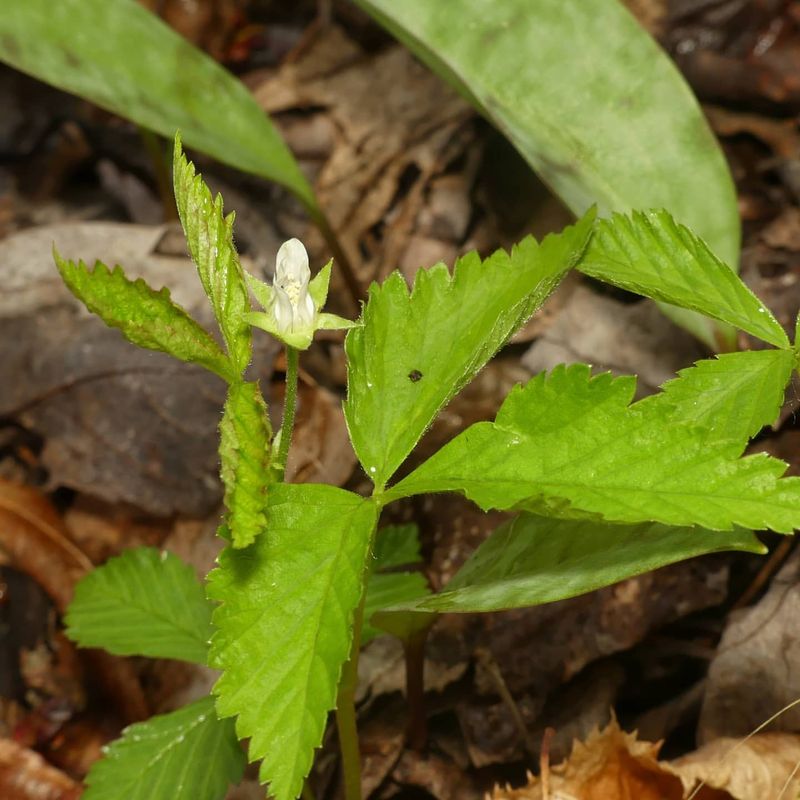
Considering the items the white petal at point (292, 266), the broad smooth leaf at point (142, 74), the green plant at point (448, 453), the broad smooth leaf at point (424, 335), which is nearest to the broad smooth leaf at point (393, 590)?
the green plant at point (448, 453)

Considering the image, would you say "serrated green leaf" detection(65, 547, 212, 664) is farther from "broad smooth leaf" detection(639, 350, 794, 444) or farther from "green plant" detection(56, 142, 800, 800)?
"broad smooth leaf" detection(639, 350, 794, 444)

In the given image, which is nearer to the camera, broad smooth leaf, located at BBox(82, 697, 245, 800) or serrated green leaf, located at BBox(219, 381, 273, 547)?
serrated green leaf, located at BBox(219, 381, 273, 547)

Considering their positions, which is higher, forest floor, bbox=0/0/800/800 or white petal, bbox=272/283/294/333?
white petal, bbox=272/283/294/333

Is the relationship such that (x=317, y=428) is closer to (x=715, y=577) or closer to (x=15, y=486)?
(x=15, y=486)

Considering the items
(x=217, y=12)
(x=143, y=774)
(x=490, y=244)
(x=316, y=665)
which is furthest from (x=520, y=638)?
(x=217, y=12)

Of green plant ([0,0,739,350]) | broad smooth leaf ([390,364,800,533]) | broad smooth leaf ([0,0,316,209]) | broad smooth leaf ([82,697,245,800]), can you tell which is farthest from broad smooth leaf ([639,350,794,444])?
broad smooth leaf ([0,0,316,209])

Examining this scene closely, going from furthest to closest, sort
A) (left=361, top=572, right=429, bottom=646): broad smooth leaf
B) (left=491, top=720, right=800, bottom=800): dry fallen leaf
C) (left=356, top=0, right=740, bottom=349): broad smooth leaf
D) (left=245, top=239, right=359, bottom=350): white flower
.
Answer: (left=356, top=0, right=740, bottom=349): broad smooth leaf < (left=361, top=572, right=429, bottom=646): broad smooth leaf < (left=491, top=720, right=800, bottom=800): dry fallen leaf < (left=245, top=239, right=359, bottom=350): white flower

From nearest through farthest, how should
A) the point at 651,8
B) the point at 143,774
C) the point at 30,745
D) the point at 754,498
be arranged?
the point at 754,498 < the point at 143,774 < the point at 30,745 < the point at 651,8

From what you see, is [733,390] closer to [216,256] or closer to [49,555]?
[216,256]
